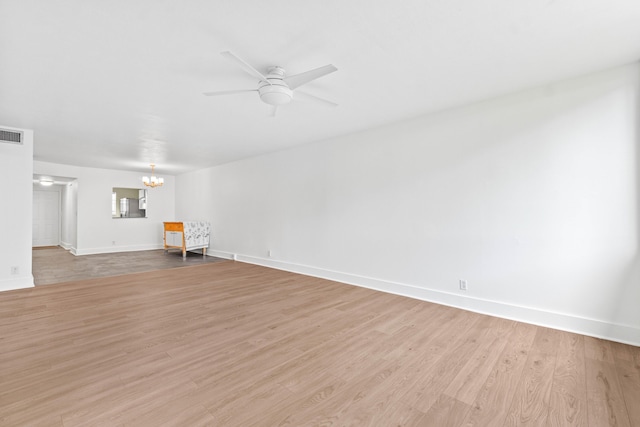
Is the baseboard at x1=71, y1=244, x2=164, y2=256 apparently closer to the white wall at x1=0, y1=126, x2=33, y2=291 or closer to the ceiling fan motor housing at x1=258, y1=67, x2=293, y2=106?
the white wall at x1=0, y1=126, x2=33, y2=291

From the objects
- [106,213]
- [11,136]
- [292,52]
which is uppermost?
[292,52]

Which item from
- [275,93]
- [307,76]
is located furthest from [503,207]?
[275,93]

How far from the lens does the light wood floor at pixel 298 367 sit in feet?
5.13

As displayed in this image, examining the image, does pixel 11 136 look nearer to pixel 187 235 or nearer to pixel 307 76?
pixel 187 235

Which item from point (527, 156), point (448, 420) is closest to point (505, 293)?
point (527, 156)

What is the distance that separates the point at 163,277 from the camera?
4.94m

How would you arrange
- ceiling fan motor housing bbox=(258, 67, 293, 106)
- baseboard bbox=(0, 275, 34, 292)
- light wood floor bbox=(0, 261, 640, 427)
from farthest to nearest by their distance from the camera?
baseboard bbox=(0, 275, 34, 292) → ceiling fan motor housing bbox=(258, 67, 293, 106) → light wood floor bbox=(0, 261, 640, 427)

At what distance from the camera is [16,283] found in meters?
4.08

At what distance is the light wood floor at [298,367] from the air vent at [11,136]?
2.43 m

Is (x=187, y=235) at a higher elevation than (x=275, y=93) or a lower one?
lower

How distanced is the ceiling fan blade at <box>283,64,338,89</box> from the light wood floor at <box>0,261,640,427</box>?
7.40ft

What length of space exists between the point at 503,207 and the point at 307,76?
259 centimetres

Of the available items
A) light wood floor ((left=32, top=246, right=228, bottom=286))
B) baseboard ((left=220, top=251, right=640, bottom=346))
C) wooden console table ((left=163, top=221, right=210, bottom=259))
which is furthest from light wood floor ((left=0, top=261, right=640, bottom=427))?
wooden console table ((left=163, top=221, right=210, bottom=259))

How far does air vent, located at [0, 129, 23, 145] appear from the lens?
400 centimetres
